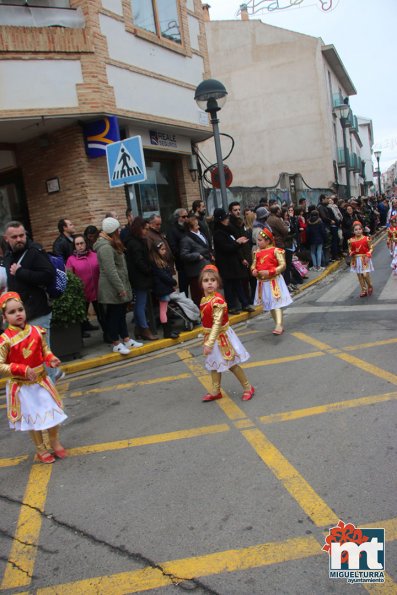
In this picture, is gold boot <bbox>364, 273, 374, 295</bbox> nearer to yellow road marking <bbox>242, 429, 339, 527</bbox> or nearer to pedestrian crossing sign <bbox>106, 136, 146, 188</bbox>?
pedestrian crossing sign <bbox>106, 136, 146, 188</bbox>

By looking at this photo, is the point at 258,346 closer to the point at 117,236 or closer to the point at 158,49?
the point at 117,236

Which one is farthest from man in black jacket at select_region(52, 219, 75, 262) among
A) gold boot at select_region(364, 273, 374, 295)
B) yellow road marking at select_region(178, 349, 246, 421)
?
gold boot at select_region(364, 273, 374, 295)

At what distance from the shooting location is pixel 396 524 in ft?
8.93

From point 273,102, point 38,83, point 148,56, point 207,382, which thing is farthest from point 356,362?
point 273,102

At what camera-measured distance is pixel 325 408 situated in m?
4.40

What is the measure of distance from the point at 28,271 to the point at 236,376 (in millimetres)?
2339

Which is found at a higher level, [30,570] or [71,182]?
[71,182]

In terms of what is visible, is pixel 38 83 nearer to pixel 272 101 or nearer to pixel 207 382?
pixel 207 382

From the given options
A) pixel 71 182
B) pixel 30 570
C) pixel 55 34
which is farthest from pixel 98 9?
pixel 30 570

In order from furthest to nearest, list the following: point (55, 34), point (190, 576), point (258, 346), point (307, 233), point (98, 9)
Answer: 1. point (307, 233)
2. point (98, 9)
3. point (55, 34)
4. point (258, 346)
5. point (190, 576)

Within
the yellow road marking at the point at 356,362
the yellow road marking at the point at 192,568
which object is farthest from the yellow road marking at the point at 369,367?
the yellow road marking at the point at 192,568

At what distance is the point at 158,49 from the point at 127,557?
11.4m

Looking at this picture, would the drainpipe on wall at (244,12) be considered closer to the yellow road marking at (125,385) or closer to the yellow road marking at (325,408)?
the yellow road marking at (125,385)

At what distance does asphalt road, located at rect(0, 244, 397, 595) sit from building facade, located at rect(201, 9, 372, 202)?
23.0 m
